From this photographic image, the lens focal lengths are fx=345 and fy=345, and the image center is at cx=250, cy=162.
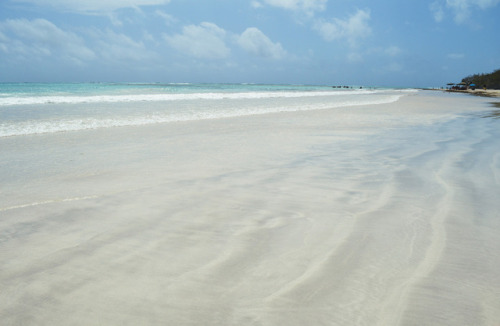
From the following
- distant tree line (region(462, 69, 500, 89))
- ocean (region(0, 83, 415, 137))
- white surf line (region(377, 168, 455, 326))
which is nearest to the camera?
white surf line (region(377, 168, 455, 326))

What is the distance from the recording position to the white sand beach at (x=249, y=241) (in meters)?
1.40

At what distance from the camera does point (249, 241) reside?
6.53ft

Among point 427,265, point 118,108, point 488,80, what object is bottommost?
point 427,265

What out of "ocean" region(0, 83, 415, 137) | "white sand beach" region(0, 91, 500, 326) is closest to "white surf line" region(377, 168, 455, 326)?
"white sand beach" region(0, 91, 500, 326)

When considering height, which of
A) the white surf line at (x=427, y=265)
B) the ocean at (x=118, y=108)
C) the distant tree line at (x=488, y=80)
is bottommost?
the white surf line at (x=427, y=265)

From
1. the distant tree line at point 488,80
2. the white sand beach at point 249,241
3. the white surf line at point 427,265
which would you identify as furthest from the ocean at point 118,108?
the distant tree line at point 488,80

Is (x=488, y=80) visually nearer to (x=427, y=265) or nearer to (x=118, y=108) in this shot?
(x=118, y=108)

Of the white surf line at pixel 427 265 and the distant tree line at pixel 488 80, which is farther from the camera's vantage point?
the distant tree line at pixel 488 80

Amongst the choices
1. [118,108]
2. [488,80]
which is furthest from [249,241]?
[488,80]

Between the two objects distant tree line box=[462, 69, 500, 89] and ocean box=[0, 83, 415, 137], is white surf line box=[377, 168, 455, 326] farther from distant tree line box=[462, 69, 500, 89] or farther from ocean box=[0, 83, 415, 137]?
distant tree line box=[462, 69, 500, 89]

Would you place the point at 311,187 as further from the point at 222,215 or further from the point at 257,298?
the point at 257,298

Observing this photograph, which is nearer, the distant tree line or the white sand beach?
the white sand beach

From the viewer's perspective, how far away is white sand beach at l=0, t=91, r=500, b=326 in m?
1.40

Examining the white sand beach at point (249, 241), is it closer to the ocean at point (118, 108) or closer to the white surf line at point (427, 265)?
the white surf line at point (427, 265)
